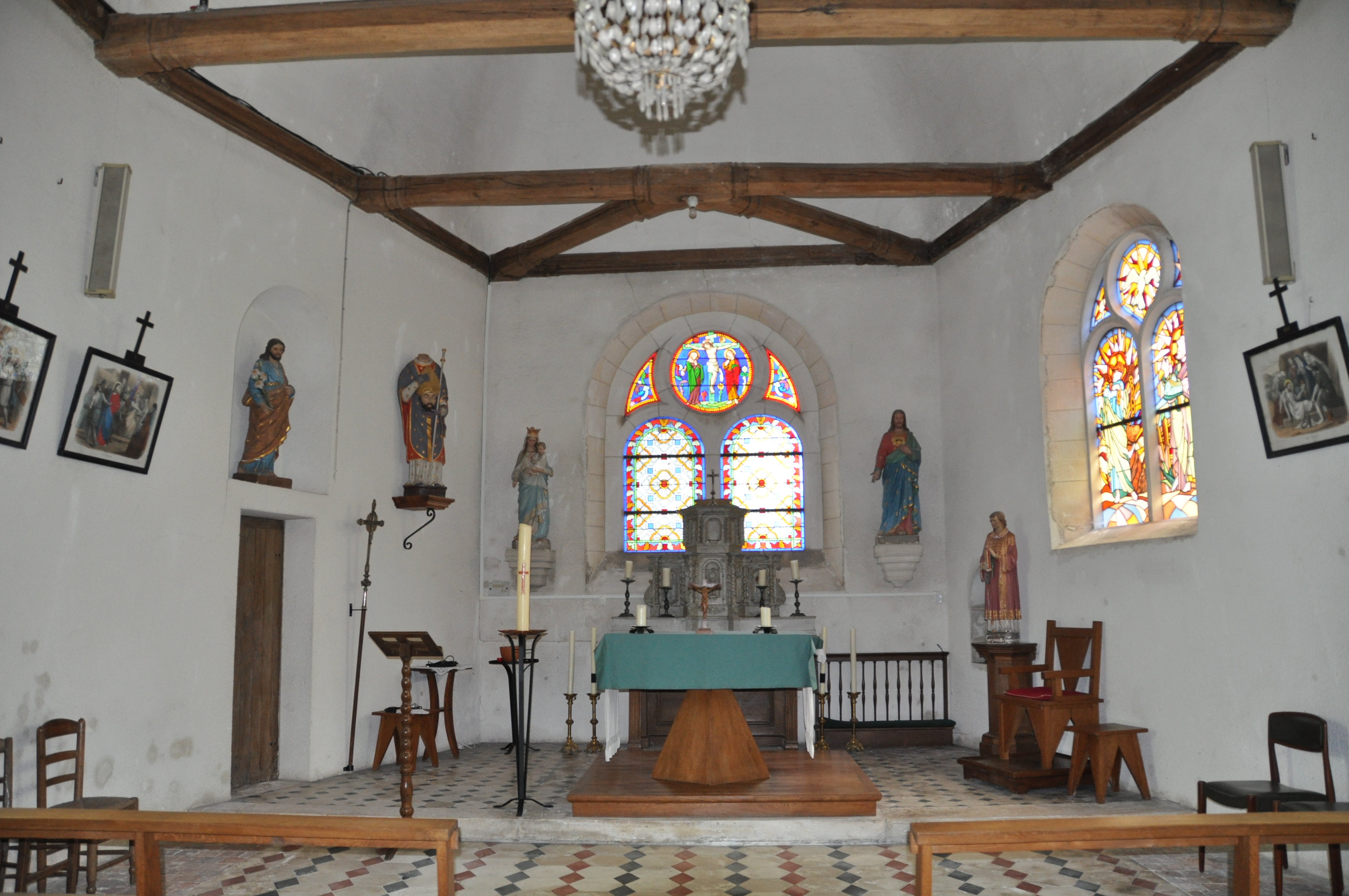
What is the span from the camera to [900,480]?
941 centimetres

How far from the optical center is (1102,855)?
5.31m

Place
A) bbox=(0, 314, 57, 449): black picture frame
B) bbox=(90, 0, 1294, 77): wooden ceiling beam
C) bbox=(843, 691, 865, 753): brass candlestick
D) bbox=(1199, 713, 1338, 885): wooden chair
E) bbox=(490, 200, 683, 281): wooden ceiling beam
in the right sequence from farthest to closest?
bbox=(490, 200, 683, 281): wooden ceiling beam < bbox=(843, 691, 865, 753): brass candlestick < bbox=(90, 0, 1294, 77): wooden ceiling beam < bbox=(0, 314, 57, 449): black picture frame < bbox=(1199, 713, 1338, 885): wooden chair

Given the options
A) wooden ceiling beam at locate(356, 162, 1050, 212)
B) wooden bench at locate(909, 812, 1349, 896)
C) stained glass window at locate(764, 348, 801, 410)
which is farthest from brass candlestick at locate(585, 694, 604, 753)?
wooden bench at locate(909, 812, 1349, 896)

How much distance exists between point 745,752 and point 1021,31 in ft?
15.2

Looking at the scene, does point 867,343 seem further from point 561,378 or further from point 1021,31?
point 1021,31

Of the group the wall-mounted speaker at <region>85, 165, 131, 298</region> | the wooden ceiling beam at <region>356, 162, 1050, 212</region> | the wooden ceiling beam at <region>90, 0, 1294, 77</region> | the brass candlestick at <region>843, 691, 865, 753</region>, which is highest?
the wooden ceiling beam at <region>356, 162, 1050, 212</region>

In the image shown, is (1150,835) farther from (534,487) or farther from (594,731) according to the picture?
(534,487)

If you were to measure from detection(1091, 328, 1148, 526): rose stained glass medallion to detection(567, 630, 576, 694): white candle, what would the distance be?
4424 millimetres

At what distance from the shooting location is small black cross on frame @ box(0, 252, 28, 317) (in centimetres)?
486

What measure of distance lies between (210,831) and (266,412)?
14.9ft

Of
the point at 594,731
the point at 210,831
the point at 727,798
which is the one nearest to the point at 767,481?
the point at 594,731

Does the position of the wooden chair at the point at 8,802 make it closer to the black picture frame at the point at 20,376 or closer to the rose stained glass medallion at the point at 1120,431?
the black picture frame at the point at 20,376

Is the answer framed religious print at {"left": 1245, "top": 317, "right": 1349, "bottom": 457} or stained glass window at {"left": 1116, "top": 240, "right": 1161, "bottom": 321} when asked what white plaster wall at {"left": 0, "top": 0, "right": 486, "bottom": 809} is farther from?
framed religious print at {"left": 1245, "top": 317, "right": 1349, "bottom": 457}

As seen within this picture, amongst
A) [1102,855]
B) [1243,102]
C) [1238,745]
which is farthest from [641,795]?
[1243,102]
